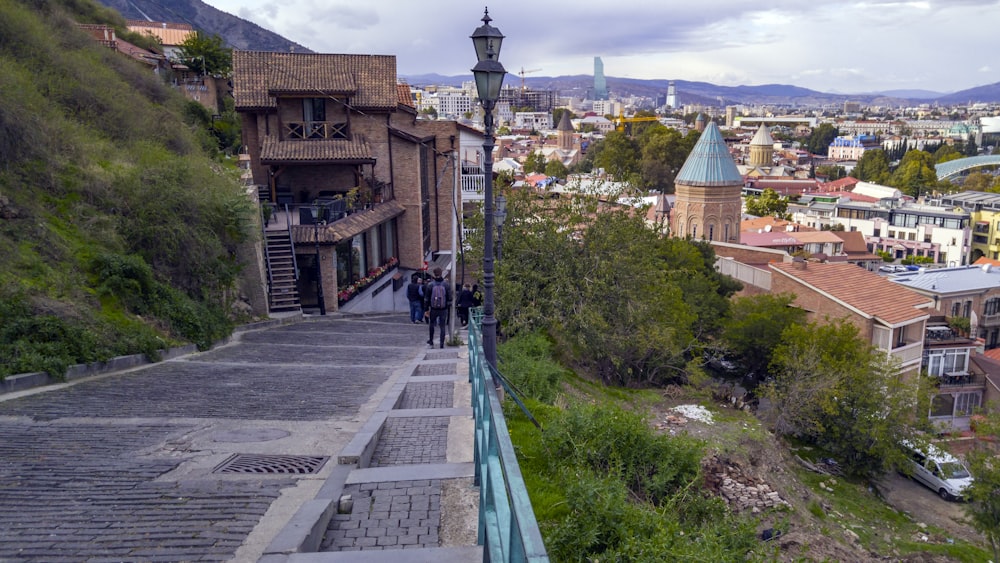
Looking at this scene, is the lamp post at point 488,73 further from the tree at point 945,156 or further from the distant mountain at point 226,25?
the tree at point 945,156

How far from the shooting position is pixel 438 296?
13.3 metres

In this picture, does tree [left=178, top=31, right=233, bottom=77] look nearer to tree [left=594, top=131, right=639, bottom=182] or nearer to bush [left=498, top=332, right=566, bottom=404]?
bush [left=498, top=332, right=566, bottom=404]

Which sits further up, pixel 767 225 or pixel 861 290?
pixel 767 225

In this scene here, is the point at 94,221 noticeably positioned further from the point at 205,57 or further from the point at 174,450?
the point at 205,57

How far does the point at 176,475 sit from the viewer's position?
20.5ft

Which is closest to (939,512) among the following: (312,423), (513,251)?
(513,251)

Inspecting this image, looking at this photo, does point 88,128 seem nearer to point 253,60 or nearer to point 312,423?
point 253,60

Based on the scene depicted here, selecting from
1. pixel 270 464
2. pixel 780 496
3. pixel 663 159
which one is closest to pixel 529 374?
pixel 270 464

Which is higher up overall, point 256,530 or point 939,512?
point 256,530

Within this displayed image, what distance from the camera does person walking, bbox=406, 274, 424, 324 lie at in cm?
1740

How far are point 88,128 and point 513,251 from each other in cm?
1168

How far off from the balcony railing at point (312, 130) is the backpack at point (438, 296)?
1365cm

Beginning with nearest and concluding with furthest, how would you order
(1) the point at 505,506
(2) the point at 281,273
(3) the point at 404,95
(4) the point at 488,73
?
(1) the point at 505,506, (4) the point at 488,73, (2) the point at 281,273, (3) the point at 404,95

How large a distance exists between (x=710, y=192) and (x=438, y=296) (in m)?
46.6
